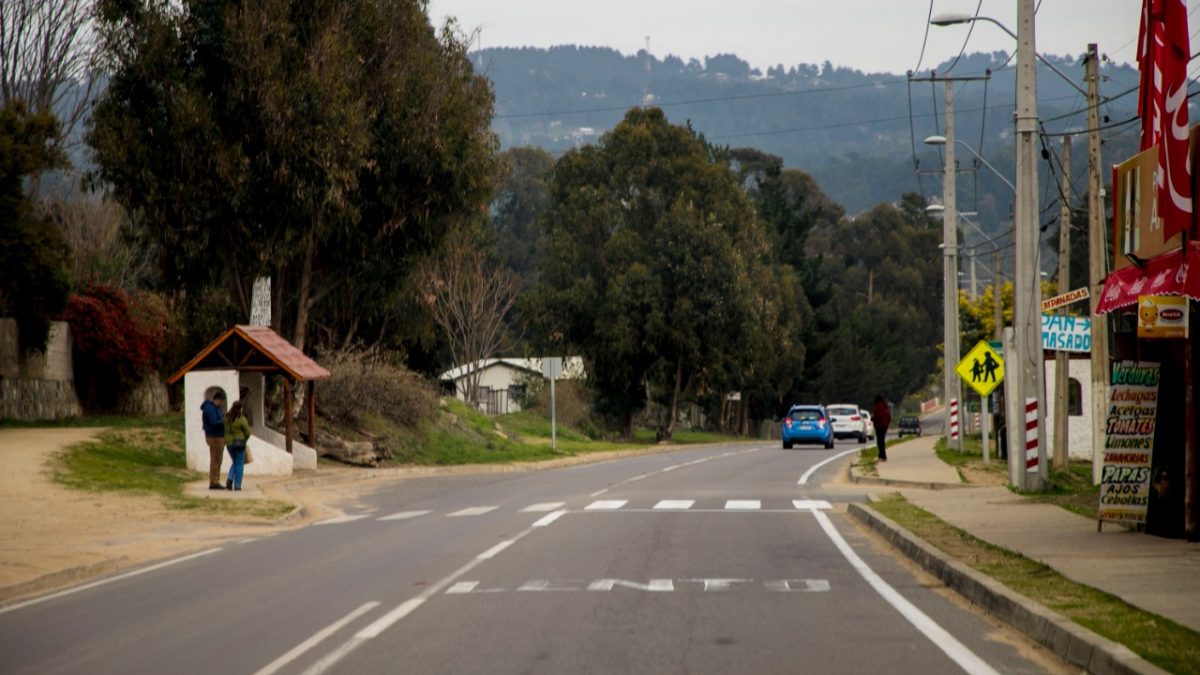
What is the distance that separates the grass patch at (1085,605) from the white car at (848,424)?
50.9 metres

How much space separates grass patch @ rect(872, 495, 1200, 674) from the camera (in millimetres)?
8930

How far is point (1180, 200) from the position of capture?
14664mm

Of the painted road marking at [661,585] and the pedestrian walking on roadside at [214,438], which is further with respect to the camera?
the pedestrian walking on roadside at [214,438]

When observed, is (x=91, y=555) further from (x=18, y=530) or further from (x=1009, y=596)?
(x=1009, y=596)

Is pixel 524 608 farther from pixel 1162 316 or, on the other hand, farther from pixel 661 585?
pixel 1162 316

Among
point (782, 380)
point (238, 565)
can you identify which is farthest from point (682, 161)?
point (238, 565)

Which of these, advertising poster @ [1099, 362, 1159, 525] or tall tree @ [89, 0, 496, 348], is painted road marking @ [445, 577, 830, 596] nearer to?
advertising poster @ [1099, 362, 1159, 525]

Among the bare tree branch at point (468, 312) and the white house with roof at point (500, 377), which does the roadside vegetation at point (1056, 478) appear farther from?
the bare tree branch at point (468, 312)

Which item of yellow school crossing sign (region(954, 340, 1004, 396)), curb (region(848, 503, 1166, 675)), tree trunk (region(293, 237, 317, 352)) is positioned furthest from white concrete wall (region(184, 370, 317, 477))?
curb (region(848, 503, 1166, 675))

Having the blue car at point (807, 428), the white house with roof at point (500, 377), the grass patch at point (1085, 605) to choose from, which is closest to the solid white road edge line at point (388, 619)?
the grass patch at point (1085, 605)

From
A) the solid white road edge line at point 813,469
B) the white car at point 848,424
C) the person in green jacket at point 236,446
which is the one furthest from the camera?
the white car at point 848,424

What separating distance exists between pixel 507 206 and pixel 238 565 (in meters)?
107

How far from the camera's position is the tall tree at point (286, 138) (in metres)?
34.8

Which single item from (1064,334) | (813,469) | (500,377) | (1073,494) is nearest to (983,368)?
(1064,334)
